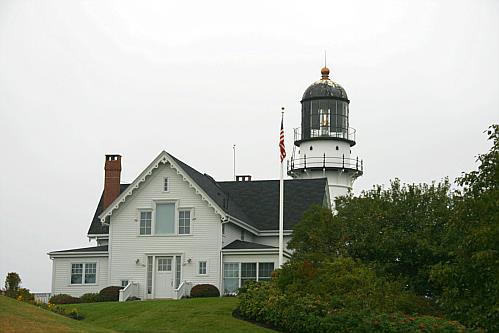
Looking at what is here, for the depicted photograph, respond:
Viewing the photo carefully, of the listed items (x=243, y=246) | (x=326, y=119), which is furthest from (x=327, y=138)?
(x=243, y=246)

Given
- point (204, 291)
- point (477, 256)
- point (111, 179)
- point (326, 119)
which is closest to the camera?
point (477, 256)

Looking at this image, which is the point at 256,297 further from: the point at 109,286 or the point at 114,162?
the point at 114,162

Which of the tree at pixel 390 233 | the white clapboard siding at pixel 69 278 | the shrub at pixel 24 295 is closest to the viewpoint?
the shrub at pixel 24 295

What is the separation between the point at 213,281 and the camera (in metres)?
42.6

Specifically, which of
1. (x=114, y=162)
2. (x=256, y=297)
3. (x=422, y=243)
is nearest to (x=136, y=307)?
(x=256, y=297)

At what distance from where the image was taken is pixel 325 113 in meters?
54.6

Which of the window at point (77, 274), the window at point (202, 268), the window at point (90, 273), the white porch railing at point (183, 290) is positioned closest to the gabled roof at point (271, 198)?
the window at point (202, 268)

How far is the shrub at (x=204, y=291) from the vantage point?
41344 mm

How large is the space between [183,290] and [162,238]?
2984mm

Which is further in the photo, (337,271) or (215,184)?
(215,184)

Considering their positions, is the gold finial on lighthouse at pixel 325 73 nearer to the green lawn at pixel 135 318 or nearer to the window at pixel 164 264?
the window at pixel 164 264

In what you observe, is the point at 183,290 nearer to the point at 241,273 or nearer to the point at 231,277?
the point at 231,277

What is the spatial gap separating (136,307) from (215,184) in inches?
608

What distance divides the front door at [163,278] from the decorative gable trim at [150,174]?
3.27 metres
